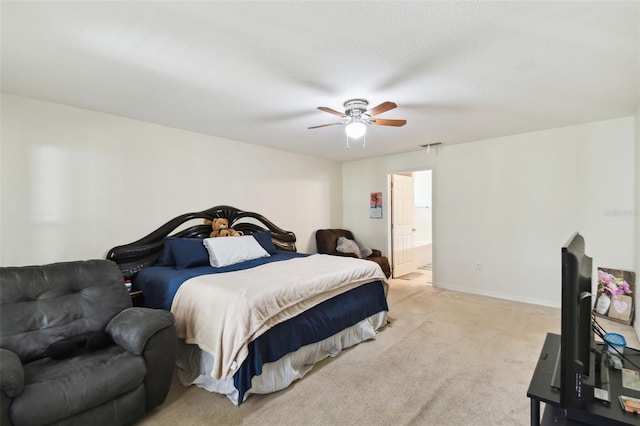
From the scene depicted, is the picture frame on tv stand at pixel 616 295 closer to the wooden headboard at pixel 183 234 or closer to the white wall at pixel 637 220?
the white wall at pixel 637 220

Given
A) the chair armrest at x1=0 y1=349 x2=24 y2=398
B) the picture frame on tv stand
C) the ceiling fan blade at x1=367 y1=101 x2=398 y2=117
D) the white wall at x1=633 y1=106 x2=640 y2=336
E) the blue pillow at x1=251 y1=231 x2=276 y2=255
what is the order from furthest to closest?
the blue pillow at x1=251 y1=231 x2=276 y2=255 < the picture frame on tv stand < the white wall at x1=633 y1=106 x2=640 y2=336 < the ceiling fan blade at x1=367 y1=101 x2=398 y2=117 < the chair armrest at x1=0 y1=349 x2=24 y2=398

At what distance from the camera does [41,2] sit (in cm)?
150

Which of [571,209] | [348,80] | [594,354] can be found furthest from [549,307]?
[348,80]

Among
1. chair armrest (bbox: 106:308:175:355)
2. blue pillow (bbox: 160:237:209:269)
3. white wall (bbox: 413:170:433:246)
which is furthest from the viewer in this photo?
white wall (bbox: 413:170:433:246)

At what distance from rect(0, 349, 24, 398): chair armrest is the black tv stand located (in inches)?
95.0

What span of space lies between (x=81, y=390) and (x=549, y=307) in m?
5.00

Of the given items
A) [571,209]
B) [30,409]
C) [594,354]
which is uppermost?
[571,209]

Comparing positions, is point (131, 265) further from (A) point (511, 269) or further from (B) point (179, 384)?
(A) point (511, 269)

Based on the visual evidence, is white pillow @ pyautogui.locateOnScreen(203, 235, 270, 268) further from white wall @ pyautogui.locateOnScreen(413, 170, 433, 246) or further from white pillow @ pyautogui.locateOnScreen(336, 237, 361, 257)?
white wall @ pyautogui.locateOnScreen(413, 170, 433, 246)

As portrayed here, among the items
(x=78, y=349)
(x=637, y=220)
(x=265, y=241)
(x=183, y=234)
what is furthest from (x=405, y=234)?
(x=78, y=349)

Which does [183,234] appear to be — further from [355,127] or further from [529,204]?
[529,204]

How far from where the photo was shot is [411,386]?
2.32m

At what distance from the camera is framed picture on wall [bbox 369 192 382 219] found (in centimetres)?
589

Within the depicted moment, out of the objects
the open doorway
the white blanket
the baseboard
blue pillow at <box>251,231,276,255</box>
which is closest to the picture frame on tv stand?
the baseboard
